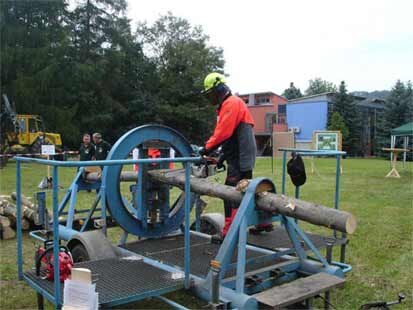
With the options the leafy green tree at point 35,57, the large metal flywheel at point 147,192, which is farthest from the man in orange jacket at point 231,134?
the leafy green tree at point 35,57

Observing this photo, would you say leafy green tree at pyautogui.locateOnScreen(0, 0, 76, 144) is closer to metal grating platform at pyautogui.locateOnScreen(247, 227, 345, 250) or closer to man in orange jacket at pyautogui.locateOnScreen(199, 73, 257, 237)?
man in orange jacket at pyautogui.locateOnScreen(199, 73, 257, 237)

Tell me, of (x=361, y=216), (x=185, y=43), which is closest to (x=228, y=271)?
(x=361, y=216)

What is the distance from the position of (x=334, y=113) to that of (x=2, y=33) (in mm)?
29972

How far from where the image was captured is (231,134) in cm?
494

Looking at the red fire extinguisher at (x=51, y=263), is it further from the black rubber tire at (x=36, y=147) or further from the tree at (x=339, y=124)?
the tree at (x=339, y=124)

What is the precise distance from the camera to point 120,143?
4.95m

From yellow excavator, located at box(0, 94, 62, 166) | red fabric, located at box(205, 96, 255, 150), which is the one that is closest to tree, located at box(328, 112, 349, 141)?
yellow excavator, located at box(0, 94, 62, 166)

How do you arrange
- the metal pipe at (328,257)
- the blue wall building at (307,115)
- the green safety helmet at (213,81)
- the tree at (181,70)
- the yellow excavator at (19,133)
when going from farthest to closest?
the blue wall building at (307,115), the tree at (181,70), the yellow excavator at (19,133), the green safety helmet at (213,81), the metal pipe at (328,257)

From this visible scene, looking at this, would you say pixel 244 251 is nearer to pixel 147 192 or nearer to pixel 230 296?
pixel 230 296

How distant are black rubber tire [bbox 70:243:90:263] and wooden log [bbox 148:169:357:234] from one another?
44.4 inches

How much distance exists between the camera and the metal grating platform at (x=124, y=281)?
3.56m

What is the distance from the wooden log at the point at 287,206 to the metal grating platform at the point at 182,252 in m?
0.71

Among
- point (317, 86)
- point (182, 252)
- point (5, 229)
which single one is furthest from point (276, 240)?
point (317, 86)

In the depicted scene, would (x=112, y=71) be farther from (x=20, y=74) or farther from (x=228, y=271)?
(x=228, y=271)
